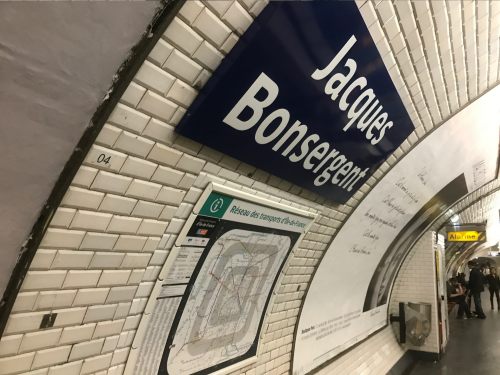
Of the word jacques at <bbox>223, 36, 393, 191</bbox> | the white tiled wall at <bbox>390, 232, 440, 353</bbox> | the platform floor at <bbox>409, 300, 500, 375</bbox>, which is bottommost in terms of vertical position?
the platform floor at <bbox>409, 300, 500, 375</bbox>

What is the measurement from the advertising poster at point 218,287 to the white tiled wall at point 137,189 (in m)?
0.15

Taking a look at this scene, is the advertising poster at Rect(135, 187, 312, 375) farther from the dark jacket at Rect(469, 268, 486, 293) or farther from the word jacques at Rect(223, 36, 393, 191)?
the dark jacket at Rect(469, 268, 486, 293)

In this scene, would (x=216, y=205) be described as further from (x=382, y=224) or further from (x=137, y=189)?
(x=382, y=224)

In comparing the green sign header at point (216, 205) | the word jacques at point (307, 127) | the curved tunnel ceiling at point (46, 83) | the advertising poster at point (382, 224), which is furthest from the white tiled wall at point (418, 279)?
the curved tunnel ceiling at point (46, 83)

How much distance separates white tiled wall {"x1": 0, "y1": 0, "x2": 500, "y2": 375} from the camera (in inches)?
55.1

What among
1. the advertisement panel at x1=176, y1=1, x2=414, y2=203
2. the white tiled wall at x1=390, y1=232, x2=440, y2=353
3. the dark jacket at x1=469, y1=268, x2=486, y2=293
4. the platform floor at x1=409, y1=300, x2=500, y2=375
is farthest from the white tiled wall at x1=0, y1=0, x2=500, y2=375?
the dark jacket at x1=469, y1=268, x2=486, y2=293

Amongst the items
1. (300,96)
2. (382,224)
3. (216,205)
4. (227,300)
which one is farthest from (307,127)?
(382,224)

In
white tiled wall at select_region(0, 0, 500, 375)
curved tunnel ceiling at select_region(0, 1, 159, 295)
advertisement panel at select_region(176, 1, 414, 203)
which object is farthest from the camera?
advertisement panel at select_region(176, 1, 414, 203)

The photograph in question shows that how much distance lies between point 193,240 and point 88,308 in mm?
625

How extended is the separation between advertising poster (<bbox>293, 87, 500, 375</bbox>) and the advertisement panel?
1206mm

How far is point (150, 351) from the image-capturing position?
6.65ft

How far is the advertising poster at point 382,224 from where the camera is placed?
360 cm

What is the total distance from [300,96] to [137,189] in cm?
95

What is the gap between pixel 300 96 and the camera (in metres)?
1.88
